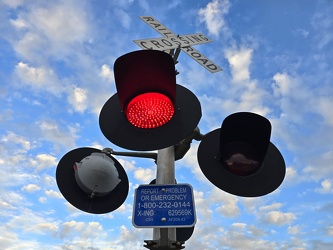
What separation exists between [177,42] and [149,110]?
1585 mm

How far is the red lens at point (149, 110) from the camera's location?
206cm

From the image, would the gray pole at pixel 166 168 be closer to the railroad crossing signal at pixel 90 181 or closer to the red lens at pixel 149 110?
the red lens at pixel 149 110

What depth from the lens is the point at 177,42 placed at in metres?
3.42

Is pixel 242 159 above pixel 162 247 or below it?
above


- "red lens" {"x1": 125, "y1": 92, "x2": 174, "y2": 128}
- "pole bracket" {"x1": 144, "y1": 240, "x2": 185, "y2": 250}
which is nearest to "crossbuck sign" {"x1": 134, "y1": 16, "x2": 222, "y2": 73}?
"red lens" {"x1": 125, "y1": 92, "x2": 174, "y2": 128}

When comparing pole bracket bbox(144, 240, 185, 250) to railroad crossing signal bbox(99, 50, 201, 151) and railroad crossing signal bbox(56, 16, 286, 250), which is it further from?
railroad crossing signal bbox(99, 50, 201, 151)

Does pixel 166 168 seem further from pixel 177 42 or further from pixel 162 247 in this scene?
pixel 177 42

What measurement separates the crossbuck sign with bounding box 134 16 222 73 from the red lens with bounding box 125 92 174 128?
1.11m

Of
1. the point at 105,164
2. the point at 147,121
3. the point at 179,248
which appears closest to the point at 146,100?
the point at 147,121

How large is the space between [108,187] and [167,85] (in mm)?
1716

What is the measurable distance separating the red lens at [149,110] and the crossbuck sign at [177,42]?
1.11 meters

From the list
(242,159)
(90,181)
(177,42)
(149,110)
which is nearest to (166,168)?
(242,159)

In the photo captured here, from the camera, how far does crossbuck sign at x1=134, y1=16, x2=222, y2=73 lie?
10.2ft

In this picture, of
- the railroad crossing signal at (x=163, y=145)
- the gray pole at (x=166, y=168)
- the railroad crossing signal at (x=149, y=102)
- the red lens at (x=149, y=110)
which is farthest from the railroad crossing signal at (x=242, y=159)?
the red lens at (x=149, y=110)
